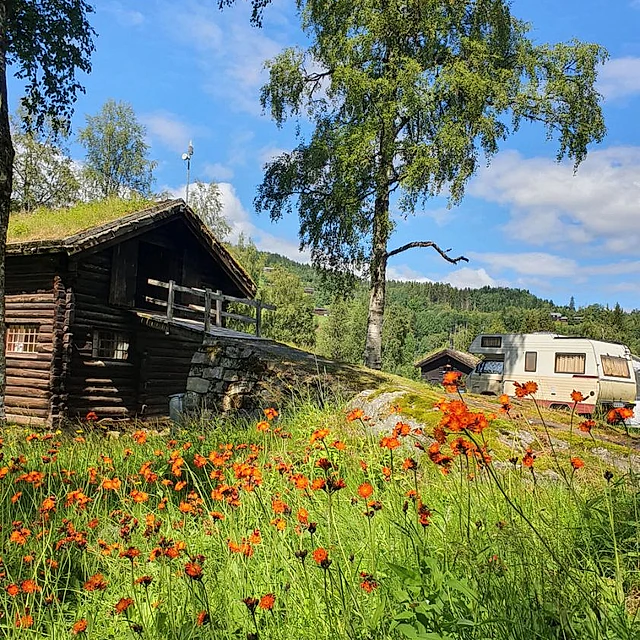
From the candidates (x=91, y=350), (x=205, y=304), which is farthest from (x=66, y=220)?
(x=205, y=304)

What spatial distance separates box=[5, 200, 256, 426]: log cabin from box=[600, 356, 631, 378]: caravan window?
14029 millimetres

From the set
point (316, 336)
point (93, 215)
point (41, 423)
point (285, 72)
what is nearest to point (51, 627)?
point (41, 423)

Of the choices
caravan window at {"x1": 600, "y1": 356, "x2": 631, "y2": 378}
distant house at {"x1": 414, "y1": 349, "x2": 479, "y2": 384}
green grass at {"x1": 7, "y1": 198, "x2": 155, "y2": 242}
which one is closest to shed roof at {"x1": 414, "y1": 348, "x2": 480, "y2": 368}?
distant house at {"x1": 414, "y1": 349, "x2": 479, "y2": 384}

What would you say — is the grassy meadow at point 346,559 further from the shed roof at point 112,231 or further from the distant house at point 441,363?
the distant house at point 441,363

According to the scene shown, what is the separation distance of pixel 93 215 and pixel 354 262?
25.9 ft

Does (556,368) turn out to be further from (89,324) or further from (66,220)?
(66,220)

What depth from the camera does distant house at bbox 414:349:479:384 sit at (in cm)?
4325

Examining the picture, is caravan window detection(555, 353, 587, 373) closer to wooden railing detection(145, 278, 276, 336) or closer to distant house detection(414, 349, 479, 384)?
wooden railing detection(145, 278, 276, 336)

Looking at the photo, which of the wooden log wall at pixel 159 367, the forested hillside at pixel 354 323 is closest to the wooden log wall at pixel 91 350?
the wooden log wall at pixel 159 367

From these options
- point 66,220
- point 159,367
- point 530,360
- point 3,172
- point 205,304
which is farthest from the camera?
point 530,360

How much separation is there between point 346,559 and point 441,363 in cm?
4571

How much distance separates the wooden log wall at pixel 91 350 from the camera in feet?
43.9

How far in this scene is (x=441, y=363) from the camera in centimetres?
4706

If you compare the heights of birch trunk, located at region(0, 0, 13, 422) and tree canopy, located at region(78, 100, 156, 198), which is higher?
tree canopy, located at region(78, 100, 156, 198)
